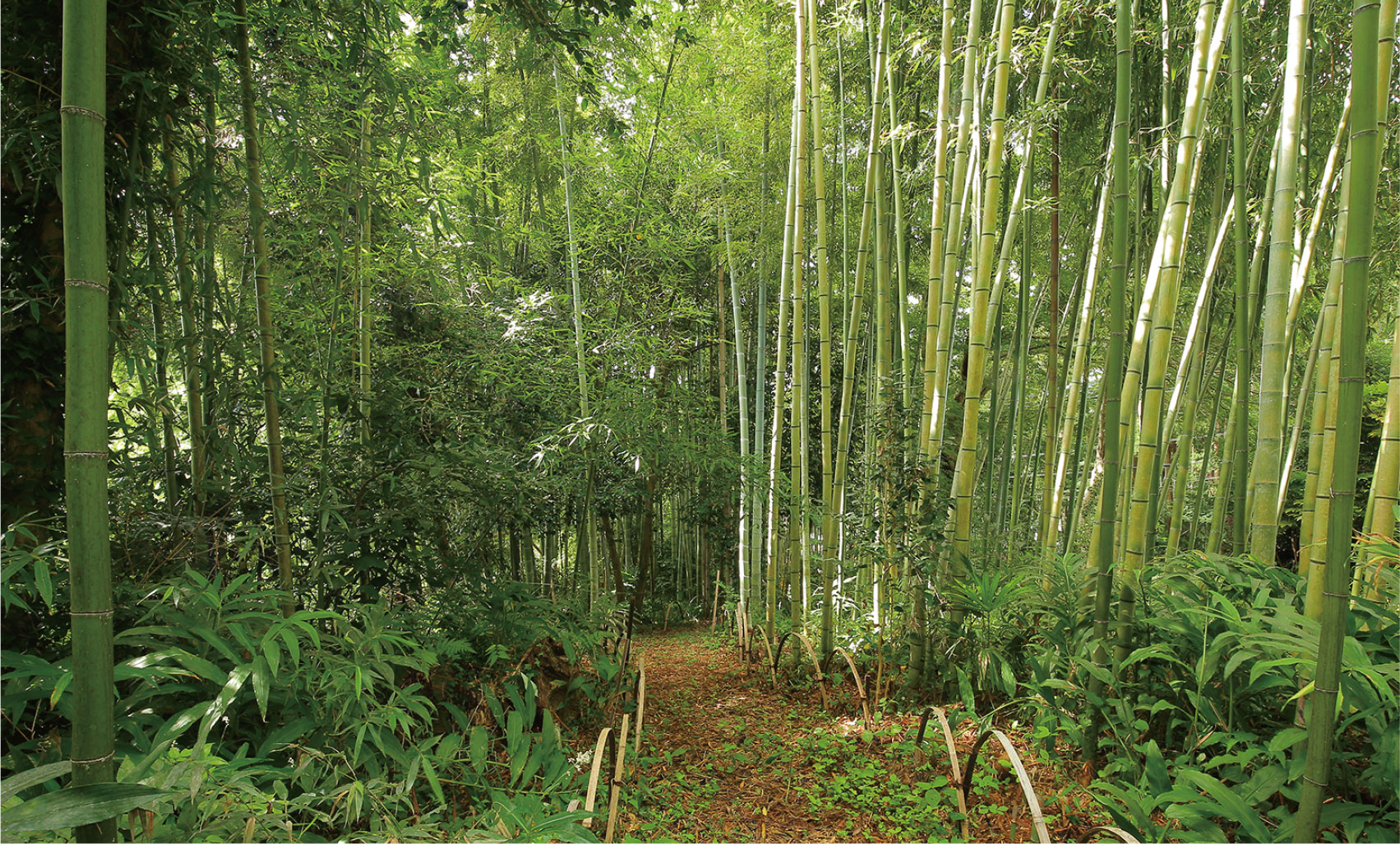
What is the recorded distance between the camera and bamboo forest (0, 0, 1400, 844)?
129 cm

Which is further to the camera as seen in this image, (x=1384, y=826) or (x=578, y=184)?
(x=578, y=184)

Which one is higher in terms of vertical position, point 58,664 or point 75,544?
point 75,544

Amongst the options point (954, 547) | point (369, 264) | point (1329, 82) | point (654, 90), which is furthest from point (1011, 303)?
point (369, 264)

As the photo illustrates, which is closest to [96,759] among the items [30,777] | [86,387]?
[30,777]

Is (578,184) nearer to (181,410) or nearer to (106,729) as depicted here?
(181,410)

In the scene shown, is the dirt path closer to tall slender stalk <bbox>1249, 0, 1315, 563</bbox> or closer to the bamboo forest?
the bamboo forest

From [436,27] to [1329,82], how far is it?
4.07 meters

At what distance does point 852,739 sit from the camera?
97.7 inches

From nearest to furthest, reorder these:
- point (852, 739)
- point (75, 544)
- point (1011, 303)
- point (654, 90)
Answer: point (75, 544) → point (852, 739) → point (654, 90) → point (1011, 303)

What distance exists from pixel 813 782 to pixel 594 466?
6.73 feet

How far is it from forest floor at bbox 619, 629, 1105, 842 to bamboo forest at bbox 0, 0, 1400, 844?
0.06 ft

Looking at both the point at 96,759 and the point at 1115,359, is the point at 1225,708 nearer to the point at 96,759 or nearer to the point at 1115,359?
the point at 1115,359

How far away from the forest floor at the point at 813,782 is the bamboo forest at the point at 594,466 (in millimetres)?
19

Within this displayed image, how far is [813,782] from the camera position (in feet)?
7.50
